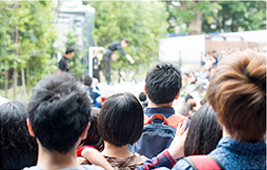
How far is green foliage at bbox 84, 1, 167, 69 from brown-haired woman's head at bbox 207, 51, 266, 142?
451 inches

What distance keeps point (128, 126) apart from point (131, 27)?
11.8m

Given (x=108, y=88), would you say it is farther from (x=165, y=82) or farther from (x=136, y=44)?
(x=165, y=82)

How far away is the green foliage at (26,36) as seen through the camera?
5945 mm

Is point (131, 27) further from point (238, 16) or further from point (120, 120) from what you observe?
point (120, 120)

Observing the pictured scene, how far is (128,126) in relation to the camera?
3.98ft

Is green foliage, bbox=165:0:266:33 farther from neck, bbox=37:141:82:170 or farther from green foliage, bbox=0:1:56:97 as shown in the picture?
neck, bbox=37:141:82:170

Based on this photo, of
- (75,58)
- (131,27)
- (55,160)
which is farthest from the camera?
(131,27)

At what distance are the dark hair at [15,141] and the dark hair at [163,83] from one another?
75 cm

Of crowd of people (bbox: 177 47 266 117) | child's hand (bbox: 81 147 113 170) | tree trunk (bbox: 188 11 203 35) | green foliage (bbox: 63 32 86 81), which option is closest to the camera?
child's hand (bbox: 81 147 113 170)

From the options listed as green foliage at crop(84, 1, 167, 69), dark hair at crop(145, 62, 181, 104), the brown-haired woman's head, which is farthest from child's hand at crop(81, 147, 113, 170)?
green foliage at crop(84, 1, 167, 69)

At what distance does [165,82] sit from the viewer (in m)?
1.65

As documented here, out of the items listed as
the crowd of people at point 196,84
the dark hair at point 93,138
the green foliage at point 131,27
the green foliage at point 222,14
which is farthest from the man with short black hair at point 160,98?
the green foliage at point 222,14

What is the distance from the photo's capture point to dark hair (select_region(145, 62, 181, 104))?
1626 millimetres

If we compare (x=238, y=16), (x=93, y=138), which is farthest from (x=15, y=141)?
(x=238, y=16)
